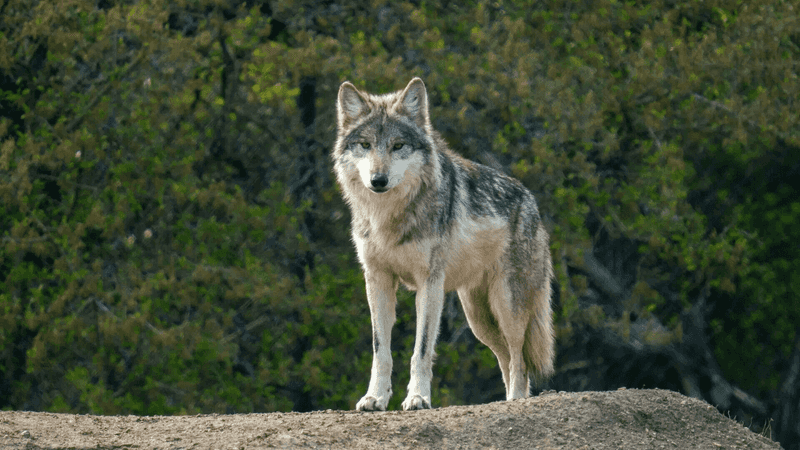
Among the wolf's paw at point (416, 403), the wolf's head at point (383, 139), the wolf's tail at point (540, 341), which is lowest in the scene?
the wolf's tail at point (540, 341)

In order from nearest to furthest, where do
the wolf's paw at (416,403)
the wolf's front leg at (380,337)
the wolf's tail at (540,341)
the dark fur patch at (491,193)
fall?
the wolf's paw at (416,403) → the wolf's front leg at (380,337) → the dark fur patch at (491,193) → the wolf's tail at (540,341)

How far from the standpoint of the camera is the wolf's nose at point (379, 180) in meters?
6.03

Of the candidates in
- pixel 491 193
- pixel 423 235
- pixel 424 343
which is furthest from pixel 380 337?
pixel 491 193

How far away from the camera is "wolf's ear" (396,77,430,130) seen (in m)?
6.62

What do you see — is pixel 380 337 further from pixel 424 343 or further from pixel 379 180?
pixel 379 180

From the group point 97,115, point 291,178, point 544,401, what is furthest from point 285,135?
point 544,401

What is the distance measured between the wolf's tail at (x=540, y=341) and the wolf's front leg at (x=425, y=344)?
54.8 inches

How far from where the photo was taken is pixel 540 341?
24.8 ft

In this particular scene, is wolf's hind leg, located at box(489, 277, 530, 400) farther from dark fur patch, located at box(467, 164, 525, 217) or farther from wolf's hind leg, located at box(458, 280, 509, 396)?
dark fur patch, located at box(467, 164, 525, 217)

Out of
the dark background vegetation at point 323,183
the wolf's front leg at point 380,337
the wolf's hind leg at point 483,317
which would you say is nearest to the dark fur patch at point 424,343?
the wolf's front leg at point 380,337

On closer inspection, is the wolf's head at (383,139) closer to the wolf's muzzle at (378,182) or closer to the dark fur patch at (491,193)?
the wolf's muzzle at (378,182)

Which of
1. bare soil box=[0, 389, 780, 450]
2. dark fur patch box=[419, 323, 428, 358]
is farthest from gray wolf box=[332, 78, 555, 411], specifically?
bare soil box=[0, 389, 780, 450]

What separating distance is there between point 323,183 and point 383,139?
5.07m

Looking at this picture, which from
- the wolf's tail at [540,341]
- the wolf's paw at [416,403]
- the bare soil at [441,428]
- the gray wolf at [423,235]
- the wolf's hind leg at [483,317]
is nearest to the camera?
the bare soil at [441,428]
